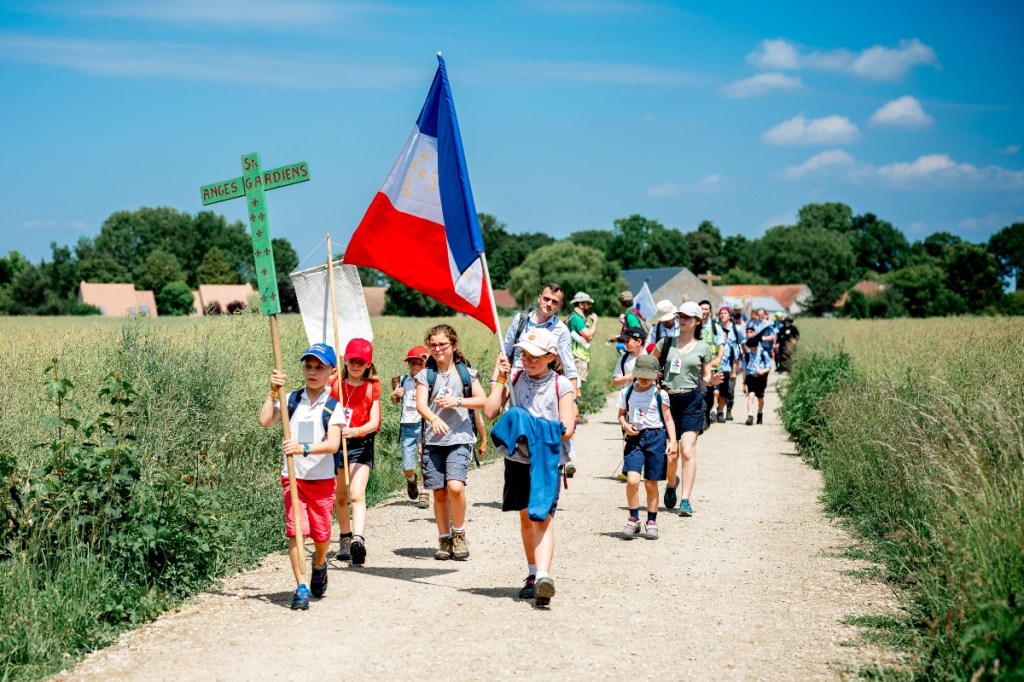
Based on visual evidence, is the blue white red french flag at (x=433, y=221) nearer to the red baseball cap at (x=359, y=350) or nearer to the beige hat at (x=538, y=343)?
the red baseball cap at (x=359, y=350)

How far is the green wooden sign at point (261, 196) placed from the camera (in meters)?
7.20

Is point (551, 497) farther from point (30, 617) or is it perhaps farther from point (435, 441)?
point (30, 617)

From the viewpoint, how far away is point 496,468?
45.1ft

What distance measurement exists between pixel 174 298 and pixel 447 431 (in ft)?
307

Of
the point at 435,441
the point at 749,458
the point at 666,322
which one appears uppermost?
the point at 666,322

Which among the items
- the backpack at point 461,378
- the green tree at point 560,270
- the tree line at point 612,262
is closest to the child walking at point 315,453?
the backpack at point 461,378

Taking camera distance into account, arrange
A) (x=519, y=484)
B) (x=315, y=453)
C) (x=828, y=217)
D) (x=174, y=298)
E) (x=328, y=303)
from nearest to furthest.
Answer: (x=315, y=453), (x=519, y=484), (x=328, y=303), (x=174, y=298), (x=828, y=217)

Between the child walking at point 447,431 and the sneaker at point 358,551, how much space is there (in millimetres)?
606

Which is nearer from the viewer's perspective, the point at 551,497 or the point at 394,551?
the point at 551,497

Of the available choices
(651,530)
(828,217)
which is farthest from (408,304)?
(828,217)

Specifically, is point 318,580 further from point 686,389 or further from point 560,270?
point 560,270

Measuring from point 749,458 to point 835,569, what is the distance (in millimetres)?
6829

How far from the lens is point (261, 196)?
730 centimetres

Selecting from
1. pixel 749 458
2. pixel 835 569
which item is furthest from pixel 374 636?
pixel 749 458
